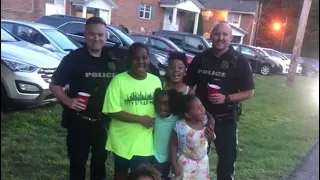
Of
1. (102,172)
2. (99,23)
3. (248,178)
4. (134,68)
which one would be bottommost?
(248,178)

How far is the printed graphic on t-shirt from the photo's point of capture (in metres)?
2.46

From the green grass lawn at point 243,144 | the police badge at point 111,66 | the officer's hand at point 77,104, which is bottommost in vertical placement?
→ the green grass lawn at point 243,144

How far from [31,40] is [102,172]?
4970 mm

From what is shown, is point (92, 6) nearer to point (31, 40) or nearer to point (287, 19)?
point (31, 40)

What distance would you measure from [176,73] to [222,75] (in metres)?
0.42

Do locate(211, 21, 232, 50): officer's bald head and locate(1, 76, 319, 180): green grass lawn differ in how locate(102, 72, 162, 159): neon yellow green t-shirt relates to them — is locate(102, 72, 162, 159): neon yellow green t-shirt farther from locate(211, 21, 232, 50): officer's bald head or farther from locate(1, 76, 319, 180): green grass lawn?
locate(1, 76, 319, 180): green grass lawn

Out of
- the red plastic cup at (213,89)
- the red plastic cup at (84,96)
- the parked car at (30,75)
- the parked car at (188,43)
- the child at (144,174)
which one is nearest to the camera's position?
the child at (144,174)

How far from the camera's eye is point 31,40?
7.32m

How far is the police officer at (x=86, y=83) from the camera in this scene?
101 inches

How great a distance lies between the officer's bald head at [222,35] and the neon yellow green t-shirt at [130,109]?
23.0 inches

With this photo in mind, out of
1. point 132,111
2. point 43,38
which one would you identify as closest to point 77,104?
point 132,111

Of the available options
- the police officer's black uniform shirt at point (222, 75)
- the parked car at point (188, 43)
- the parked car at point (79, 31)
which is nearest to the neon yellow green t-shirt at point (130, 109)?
the police officer's black uniform shirt at point (222, 75)

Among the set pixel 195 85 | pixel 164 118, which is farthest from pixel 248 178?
pixel 164 118

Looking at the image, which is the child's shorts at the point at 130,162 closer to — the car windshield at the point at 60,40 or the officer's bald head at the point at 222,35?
the officer's bald head at the point at 222,35
